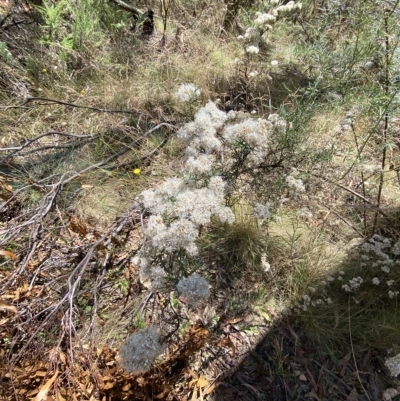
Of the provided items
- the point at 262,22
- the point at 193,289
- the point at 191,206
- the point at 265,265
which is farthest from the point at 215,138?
the point at 262,22

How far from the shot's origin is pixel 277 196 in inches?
81.7

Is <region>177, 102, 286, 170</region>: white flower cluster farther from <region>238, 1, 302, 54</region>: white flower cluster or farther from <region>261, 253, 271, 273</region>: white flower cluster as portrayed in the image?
<region>238, 1, 302, 54</region>: white flower cluster

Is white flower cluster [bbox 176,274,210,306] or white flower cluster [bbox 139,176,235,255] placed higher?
white flower cluster [bbox 139,176,235,255]

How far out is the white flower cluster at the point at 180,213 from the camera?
3.96 ft

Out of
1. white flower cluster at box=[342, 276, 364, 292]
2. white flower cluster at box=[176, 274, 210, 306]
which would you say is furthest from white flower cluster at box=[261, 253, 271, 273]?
white flower cluster at box=[176, 274, 210, 306]

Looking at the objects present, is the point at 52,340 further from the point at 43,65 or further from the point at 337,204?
the point at 43,65

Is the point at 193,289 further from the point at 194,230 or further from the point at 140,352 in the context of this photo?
the point at 140,352

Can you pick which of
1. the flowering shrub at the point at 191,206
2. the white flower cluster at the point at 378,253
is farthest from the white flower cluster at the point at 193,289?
the white flower cluster at the point at 378,253

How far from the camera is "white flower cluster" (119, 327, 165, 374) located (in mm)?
1297

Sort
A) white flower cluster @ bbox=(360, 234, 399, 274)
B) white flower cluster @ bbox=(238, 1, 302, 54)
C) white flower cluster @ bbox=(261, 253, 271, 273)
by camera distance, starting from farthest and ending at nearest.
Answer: white flower cluster @ bbox=(238, 1, 302, 54), white flower cluster @ bbox=(261, 253, 271, 273), white flower cluster @ bbox=(360, 234, 399, 274)

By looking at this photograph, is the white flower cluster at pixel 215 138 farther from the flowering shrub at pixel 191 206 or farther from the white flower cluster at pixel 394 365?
the white flower cluster at pixel 394 365

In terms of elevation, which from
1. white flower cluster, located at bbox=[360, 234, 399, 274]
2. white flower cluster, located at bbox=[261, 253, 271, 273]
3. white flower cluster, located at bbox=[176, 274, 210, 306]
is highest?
white flower cluster, located at bbox=[176, 274, 210, 306]

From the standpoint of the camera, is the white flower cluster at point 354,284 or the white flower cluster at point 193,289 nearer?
the white flower cluster at point 193,289

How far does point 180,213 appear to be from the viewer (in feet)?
4.11
